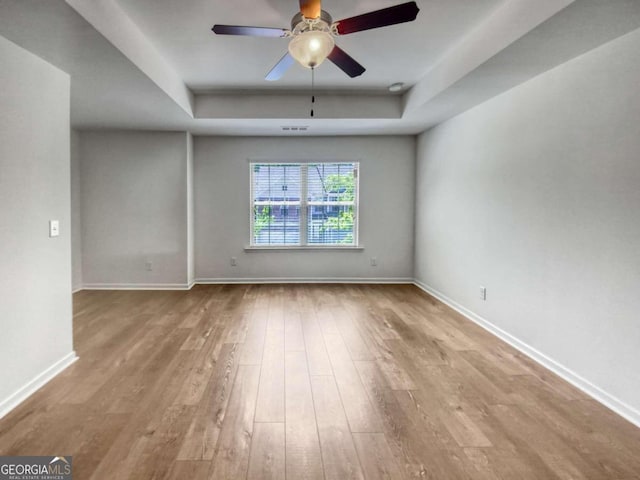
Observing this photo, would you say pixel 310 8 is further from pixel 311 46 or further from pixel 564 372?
pixel 564 372

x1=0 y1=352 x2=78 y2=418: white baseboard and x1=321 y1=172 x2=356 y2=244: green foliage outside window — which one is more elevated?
x1=321 y1=172 x2=356 y2=244: green foliage outside window

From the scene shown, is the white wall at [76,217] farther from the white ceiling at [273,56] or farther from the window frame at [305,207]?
the window frame at [305,207]

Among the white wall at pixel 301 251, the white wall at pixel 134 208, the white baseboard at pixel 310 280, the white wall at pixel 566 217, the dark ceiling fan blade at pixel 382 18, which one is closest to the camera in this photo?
the dark ceiling fan blade at pixel 382 18

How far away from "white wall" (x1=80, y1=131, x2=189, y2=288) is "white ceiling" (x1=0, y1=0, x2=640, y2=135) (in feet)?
1.33

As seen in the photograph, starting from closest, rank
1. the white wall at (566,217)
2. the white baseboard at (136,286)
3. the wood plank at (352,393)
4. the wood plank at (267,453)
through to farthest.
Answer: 1. the wood plank at (267,453)
2. the wood plank at (352,393)
3. the white wall at (566,217)
4. the white baseboard at (136,286)

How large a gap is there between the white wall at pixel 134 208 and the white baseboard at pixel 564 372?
409 cm

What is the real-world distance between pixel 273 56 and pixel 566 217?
9.41 feet

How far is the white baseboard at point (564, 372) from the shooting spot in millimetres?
2062

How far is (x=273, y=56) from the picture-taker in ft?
10.5

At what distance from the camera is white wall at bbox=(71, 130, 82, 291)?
4883 millimetres

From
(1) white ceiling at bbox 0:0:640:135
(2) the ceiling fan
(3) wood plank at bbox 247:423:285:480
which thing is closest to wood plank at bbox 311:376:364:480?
(3) wood plank at bbox 247:423:285:480

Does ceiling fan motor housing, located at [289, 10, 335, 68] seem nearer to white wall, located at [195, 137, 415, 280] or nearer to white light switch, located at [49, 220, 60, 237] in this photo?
white light switch, located at [49, 220, 60, 237]

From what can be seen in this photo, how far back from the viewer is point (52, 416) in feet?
6.64

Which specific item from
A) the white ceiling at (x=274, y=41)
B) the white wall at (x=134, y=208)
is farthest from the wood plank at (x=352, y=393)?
the white wall at (x=134, y=208)
